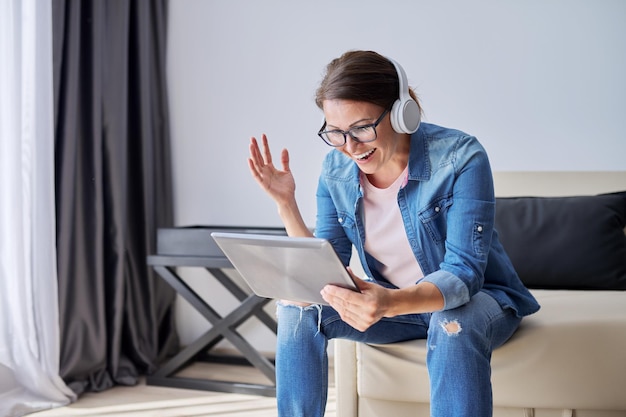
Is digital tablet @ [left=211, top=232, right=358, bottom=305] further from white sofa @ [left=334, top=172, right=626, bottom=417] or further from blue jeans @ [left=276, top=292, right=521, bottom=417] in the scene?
white sofa @ [left=334, top=172, right=626, bottom=417]

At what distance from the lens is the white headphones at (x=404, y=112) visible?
1.47 meters

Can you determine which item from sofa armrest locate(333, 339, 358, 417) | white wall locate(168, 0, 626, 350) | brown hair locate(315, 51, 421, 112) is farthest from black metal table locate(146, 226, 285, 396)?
brown hair locate(315, 51, 421, 112)

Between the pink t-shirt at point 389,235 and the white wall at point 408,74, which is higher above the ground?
the white wall at point 408,74

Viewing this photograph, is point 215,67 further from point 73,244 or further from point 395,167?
point 395,167

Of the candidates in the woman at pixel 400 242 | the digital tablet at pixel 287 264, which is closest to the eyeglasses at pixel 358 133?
the woman at pixel 400 242

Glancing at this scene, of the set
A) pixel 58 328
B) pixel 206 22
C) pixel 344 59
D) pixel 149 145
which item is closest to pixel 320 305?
pixel 344 59

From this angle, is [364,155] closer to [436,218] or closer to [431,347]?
[436,218]

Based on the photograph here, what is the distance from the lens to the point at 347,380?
1.76m

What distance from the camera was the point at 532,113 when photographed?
2652 mm

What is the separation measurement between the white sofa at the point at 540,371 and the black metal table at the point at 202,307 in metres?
0.90

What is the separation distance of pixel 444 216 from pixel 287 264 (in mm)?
405

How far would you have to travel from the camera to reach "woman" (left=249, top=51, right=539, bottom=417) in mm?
1340

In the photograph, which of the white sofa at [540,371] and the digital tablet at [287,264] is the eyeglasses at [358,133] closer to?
the digital tablet at [287,264]

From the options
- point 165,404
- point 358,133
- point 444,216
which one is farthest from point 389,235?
point 165,404
